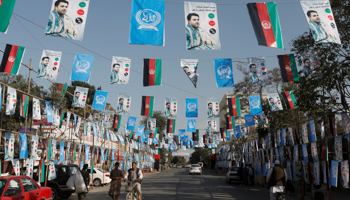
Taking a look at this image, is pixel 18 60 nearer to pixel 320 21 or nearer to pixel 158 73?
pixel 158 73

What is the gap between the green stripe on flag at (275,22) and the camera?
12.8 meters

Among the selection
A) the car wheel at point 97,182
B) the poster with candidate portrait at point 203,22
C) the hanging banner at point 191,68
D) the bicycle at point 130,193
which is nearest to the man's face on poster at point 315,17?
the poster with candidate portrait at point 203,22

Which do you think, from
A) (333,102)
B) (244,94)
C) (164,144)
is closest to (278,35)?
(333,102)

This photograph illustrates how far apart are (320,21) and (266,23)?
2113mm

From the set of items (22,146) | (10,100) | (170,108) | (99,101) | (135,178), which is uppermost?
(170,108)

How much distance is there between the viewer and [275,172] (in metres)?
10.9

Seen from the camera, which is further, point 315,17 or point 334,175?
point 315,17

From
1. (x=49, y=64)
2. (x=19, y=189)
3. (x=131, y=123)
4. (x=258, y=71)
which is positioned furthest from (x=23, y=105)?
(x=131, y=123)

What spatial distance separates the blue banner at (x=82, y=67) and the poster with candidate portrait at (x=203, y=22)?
576cm

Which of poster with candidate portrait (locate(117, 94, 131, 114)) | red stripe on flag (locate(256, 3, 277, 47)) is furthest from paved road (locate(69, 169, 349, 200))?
red stripe on flag (locate(256, 3, 277, 47))

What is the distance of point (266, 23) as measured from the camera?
1273 cm

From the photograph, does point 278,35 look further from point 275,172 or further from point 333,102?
point 275,172

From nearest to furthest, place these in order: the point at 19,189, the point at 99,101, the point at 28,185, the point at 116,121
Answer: the point at 19,189
the point at 28,185
the point at 99,101
the point at 116,121

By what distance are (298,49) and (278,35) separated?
173 inches
